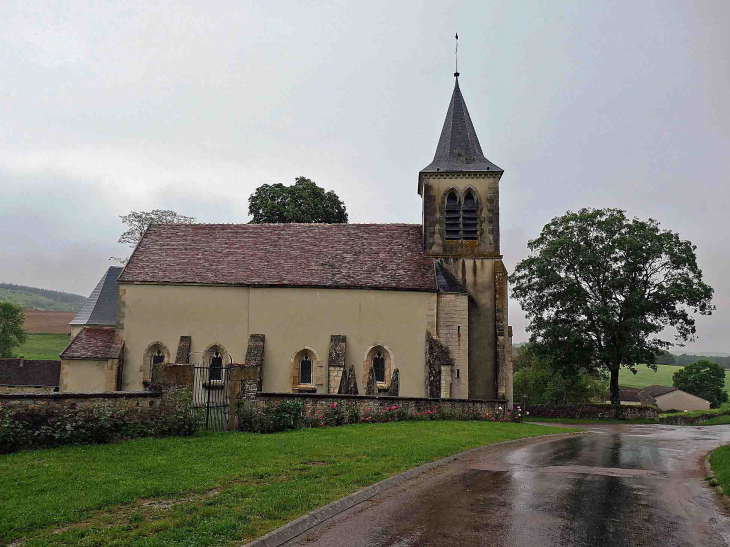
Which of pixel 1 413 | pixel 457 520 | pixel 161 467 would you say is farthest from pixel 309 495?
pixel 1 413

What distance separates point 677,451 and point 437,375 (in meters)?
10.3

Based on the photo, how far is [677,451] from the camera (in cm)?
1733

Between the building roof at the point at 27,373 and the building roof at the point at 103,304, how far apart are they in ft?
80.2

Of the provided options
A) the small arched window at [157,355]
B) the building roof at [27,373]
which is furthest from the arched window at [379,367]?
the building roof at [27,373]

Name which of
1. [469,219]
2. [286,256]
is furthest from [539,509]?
[286,256]

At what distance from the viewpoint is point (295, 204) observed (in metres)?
40.6

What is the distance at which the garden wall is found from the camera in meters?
37.9

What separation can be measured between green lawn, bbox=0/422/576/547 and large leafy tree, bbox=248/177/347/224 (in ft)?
88.3

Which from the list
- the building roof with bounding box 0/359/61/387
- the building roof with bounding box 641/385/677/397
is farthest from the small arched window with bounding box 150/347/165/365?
the building roof with bounding box 641/385/677/397

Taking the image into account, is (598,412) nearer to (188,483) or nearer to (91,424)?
(91,424)

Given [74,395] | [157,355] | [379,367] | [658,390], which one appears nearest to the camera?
[74,395]

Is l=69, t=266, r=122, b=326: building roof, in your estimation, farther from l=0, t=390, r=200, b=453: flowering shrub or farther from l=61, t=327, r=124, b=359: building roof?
l=0, t=390, r=200, b=453: flowering shrub

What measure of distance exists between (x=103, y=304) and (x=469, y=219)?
69.4 feet

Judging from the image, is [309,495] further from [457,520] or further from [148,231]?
[148,231]
